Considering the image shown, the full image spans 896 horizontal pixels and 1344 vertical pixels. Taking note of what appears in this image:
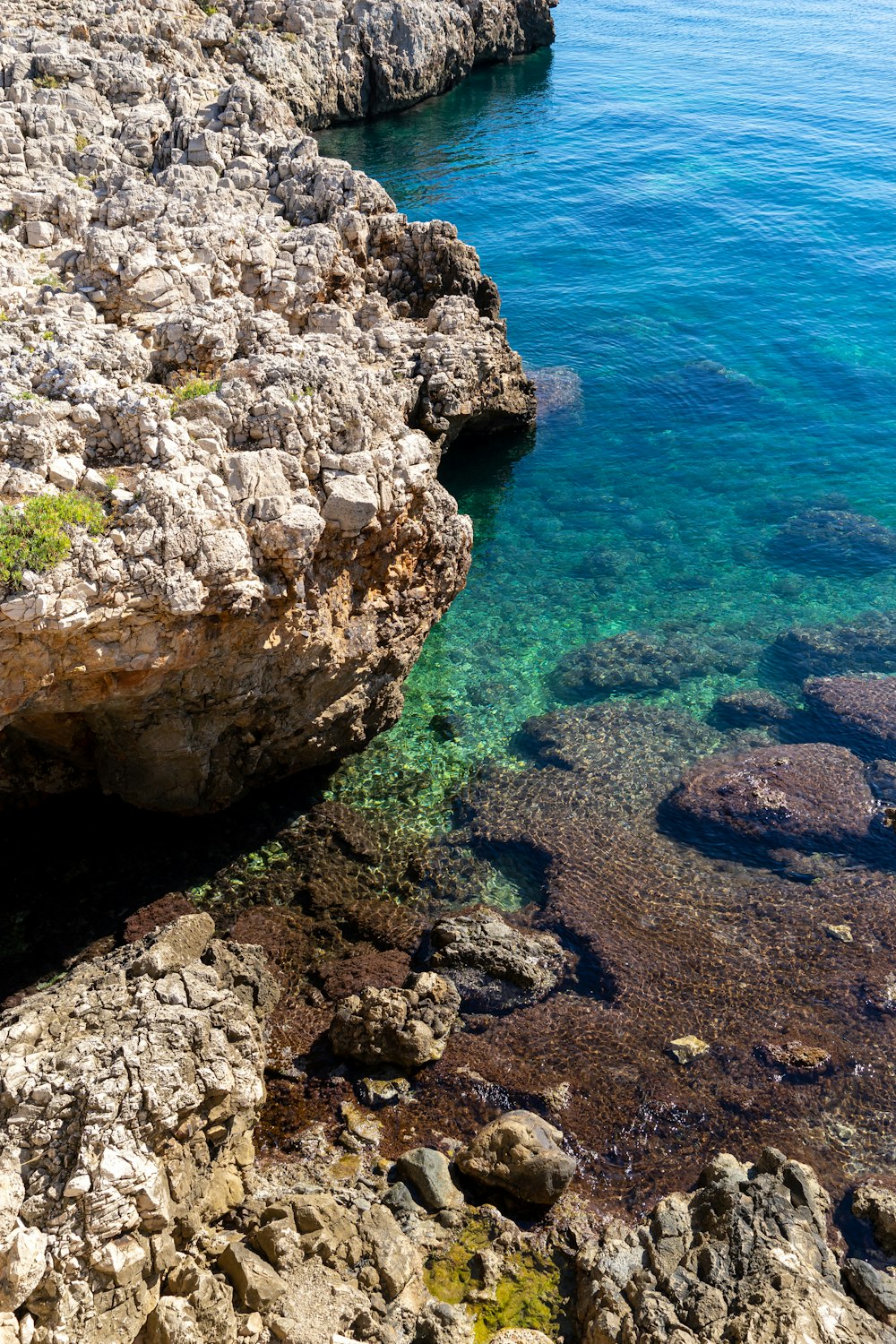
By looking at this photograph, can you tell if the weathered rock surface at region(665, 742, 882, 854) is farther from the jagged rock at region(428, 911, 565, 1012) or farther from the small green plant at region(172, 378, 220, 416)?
the small green plant at region(172, 378, 220, 416)

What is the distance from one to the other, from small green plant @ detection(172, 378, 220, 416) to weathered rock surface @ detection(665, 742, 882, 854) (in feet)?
39.3

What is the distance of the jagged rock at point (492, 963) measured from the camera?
53.9 ft

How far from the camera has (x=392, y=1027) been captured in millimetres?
15008

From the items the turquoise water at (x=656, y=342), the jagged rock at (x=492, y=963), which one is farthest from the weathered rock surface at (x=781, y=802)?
the jagged rock at (x=492, y=963)

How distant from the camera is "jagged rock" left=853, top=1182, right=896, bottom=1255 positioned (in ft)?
43.5

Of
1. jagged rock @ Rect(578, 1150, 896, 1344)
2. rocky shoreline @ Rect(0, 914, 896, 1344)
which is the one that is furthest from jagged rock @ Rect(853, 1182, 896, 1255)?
jagged rock @ Rect(578, 1150, 896, 1344)

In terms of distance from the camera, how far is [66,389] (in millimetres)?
14055

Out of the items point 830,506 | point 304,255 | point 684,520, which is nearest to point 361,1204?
point 304,255

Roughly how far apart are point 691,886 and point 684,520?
1359cm

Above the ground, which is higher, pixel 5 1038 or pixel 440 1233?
pixel 5 1038

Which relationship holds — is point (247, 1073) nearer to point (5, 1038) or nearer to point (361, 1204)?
point (361, 1204)

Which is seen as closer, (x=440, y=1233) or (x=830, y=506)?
(x=440, y=1233)

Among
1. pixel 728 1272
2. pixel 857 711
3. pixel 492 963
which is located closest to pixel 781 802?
pixel 857 711

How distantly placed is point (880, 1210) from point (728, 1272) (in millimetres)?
2986
